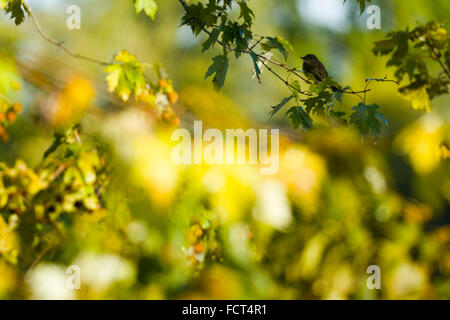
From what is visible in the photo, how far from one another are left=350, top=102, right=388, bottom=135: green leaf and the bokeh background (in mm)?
177

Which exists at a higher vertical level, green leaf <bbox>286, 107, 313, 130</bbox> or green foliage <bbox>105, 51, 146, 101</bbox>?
green foliage <bbox>105, 51, 146, 101</bbox>

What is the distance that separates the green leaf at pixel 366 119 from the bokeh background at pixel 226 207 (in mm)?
177

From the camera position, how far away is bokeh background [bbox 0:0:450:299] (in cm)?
103

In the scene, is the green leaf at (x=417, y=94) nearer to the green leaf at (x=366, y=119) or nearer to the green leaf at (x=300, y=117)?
the green leaf at (x=366, y=119)

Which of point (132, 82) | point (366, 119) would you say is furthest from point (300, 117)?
point (132, 82)

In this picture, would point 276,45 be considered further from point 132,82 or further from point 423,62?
point 132,82

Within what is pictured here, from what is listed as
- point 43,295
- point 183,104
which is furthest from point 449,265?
point 43,295

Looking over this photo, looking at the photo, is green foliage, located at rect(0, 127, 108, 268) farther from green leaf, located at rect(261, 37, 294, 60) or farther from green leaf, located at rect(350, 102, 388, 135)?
green leaf, located at rect(350, 102, 388, 135)

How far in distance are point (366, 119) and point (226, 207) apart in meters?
0.46

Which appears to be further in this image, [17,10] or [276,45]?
[17,10]

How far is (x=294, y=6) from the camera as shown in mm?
4008

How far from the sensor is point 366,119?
1397mm

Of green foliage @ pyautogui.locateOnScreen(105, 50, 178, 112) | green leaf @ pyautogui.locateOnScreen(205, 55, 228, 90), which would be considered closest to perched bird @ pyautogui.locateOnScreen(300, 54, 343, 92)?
green leaf @ pyautogui.locateOnScreen(205, 55, 228, 90)

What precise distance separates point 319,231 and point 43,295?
1.72m
